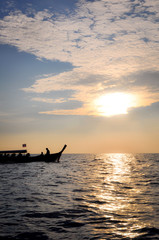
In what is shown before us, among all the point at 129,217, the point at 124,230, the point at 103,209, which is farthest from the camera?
the point at 103,209

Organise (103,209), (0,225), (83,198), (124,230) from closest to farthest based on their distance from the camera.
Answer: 1. (124,230)
2. (0,225)
3. (103,209)
4. (83,198)

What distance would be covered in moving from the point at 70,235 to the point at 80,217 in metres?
2.01

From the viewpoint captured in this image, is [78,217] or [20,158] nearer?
[78,217]

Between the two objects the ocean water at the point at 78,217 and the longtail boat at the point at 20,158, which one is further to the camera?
the longtail boat at the point at 20,158

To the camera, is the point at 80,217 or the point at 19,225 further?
the point at 80,217

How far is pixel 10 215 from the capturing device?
8.56 m

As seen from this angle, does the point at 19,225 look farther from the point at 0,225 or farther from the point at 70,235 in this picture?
the point at 70,235

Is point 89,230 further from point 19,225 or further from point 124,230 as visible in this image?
point 19,225

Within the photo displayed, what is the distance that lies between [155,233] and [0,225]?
16.5 ft

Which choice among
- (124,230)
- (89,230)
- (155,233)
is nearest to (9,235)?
(89,230)

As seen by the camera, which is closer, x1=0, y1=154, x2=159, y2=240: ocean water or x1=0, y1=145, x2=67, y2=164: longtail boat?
x1=0, y1=154, x2=159, y2=240: ocean water

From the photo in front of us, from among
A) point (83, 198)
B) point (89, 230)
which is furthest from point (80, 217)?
point (83, 198)

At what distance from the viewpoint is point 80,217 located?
839 centimetres

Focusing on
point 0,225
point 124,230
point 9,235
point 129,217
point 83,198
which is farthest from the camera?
point 83,198
